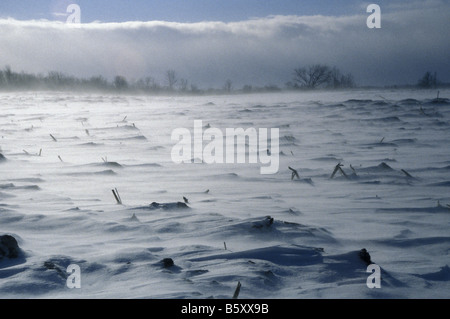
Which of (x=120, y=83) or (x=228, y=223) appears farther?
(x=120, y=83)

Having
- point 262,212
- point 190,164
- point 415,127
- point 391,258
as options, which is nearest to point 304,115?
point 415,127

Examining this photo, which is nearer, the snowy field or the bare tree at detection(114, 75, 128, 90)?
the snowy field

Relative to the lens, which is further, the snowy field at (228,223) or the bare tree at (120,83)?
the bare tree at (120,83)

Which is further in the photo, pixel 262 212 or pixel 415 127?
pixel 415 127

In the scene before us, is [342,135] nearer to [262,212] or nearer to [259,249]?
[262,212]

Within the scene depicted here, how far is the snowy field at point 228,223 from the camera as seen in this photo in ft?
5.59

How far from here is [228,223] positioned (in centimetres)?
246

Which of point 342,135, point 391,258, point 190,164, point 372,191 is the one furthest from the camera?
point 342,135

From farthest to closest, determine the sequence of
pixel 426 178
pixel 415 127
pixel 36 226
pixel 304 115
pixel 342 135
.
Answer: pixel 304 115 → pixel 415 127 → pixel 342 135 → pixel 426 178 → pixel 36 226

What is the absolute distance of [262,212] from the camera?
2.78 metres

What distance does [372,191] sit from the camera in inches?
131

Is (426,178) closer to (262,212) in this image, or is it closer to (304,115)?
(262,212)

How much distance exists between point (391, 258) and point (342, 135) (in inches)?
193

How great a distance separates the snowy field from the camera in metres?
1.70
